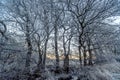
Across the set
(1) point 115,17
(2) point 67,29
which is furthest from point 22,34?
(1) point 115,17

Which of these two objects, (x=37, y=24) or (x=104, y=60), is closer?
(x=37, y=24)

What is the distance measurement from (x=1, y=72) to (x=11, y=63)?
73cm

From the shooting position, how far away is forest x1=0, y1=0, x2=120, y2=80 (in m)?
11.1

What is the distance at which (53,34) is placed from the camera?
16203 millimetres

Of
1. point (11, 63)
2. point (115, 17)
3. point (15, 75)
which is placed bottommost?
point (15, 75)

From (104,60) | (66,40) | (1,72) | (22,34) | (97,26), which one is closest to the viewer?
(1,72)

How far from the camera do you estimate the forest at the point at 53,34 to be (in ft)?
36.5

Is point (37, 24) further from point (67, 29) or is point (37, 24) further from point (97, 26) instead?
point (97, 26)

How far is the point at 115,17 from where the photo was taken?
A: 46.7ft

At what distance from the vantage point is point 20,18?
14.1 m

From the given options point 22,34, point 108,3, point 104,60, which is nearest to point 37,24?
point 22,34

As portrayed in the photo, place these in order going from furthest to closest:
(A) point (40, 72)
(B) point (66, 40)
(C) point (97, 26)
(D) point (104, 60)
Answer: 1. (D) point (104, 60)
2. (B) point (66, 40)
3. (C) point (97, 26)
4. (A) point (40, 72)

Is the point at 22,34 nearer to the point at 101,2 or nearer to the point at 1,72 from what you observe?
the point at 1,72

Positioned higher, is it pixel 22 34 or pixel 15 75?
pixel 22 34
